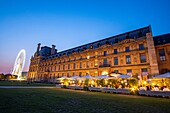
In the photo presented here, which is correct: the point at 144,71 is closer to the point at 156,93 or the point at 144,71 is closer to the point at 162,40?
the point at 162,40

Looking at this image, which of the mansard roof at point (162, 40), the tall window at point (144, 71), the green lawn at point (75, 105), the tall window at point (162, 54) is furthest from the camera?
the mansard roof at point (162, 40)

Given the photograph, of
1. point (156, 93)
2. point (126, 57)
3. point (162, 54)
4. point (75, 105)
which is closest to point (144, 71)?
point (126, 57)

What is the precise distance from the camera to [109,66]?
115 feet

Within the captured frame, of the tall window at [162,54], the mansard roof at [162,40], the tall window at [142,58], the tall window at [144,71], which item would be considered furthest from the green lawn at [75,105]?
the mansard roof at [162,40]

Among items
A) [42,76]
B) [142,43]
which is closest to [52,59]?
[42,76]

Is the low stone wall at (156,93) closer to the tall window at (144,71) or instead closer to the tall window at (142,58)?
the tall window at (144,71)

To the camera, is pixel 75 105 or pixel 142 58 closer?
pixel 75 105

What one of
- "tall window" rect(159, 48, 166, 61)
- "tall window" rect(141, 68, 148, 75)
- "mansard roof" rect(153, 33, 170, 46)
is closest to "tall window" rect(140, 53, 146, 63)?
"tall window" rect(141, 68, 148, 75)

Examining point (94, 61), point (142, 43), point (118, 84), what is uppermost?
point (142, 43)

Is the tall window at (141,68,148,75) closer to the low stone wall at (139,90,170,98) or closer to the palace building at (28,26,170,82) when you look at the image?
the palace building at (28,26,170,82)

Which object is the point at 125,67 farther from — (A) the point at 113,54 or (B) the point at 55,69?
(B) the point at 55,69

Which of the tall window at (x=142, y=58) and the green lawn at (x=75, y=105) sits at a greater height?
the tall window at (x=142, y=58)

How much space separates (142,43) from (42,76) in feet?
179

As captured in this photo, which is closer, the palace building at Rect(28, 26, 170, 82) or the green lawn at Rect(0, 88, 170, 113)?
the green lawn at Rect(0, 88, 170, 113)
